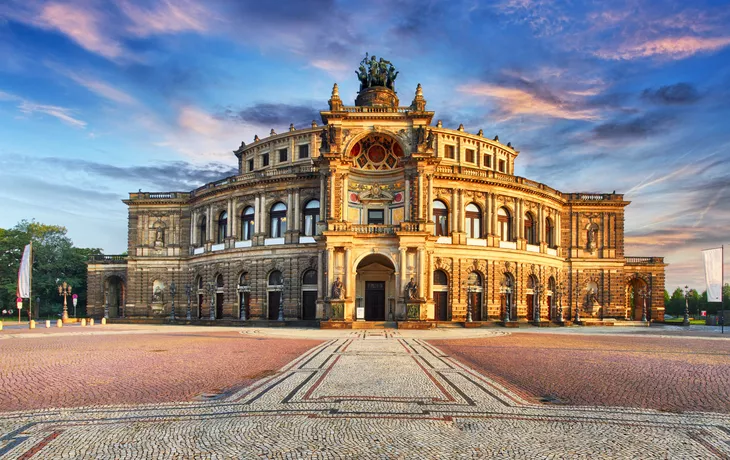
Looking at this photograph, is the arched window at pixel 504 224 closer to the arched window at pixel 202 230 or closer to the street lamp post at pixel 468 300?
the street lamp post at pixel 468 300

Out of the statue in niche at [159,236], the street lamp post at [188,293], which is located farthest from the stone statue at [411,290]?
the statue in niche at [159,236]

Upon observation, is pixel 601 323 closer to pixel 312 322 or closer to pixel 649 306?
pixel 649 306

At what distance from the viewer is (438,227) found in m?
52.3

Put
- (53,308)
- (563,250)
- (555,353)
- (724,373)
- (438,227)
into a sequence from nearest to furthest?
(724,373)
(555,353)
(438,227)
(563,250)
(53,308)

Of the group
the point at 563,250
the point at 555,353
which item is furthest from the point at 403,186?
the point at 555,353

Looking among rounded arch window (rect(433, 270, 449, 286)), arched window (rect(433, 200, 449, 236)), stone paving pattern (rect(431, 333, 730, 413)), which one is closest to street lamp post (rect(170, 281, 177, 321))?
rounded arch window (rect(433, 270, 449, 286))

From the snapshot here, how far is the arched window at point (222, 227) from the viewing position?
2313 inches

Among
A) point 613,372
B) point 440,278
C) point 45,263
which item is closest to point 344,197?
point 440,278

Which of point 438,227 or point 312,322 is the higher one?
point 438,227

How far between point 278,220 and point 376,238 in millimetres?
14367

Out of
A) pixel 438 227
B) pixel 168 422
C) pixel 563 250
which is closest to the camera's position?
pixel 168 422

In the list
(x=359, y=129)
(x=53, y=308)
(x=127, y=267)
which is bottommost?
(x=53, y=308)

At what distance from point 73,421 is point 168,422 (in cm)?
186

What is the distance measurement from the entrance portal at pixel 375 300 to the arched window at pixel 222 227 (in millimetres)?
18926
